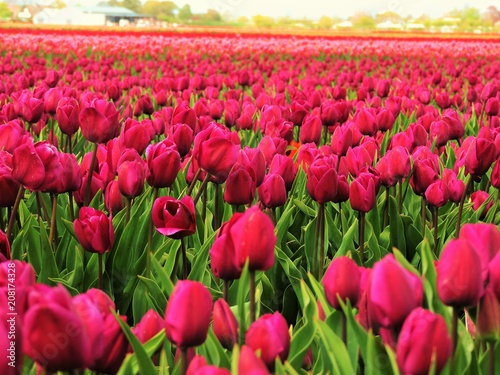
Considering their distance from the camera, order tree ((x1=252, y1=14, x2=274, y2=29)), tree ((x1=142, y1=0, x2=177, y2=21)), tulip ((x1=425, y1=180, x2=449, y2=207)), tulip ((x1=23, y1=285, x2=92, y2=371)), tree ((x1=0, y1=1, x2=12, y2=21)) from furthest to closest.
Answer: tree ((x1=252, y1=14, x2=274, y2=29)), tree ((x1=0, y1=1, x2=12, y2=21)), tree ((x1=142, y1=0, x2=177, y2=21)), tulip ((x1=425, y1=180, x2=449, y2=207)), tulip ((x1=23, y1=285, x2=92, y2=371))

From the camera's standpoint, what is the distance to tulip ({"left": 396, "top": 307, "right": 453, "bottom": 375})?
0.87m

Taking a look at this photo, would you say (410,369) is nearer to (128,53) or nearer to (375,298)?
(375,298)

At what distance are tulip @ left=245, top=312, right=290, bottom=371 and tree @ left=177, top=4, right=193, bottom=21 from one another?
256ft

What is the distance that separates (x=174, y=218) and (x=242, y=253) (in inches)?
16.5

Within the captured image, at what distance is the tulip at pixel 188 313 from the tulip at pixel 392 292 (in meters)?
0.24

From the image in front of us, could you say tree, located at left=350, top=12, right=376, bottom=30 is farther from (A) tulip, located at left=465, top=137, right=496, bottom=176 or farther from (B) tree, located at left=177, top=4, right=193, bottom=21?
(A) tulip, located at left=465, top=137, right=496, bottom=176

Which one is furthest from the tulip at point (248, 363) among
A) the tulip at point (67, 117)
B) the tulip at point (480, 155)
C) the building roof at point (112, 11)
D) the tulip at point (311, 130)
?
the building roof at point (112, 11)

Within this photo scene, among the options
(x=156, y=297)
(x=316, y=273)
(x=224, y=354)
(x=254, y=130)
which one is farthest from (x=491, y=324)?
(x=254, y=130)

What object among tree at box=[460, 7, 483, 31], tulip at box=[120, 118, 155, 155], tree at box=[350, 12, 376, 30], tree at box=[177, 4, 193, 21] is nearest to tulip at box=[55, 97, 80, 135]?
tulip at box=[120, 118, 155, 155]

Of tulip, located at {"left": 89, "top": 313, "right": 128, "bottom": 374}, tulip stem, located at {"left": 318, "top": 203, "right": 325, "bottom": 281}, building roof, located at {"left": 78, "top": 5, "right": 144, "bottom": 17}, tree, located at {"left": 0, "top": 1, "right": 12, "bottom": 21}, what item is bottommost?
building roof, located at {"left": 78, "top": 5, "right": 144, "bottom": 17}

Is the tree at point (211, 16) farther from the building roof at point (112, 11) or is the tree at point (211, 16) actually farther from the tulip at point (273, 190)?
the tulip at point (273, 190)

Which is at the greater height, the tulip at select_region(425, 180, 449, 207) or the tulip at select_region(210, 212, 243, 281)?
the tulip at select_region(210, 212, 243, 281)

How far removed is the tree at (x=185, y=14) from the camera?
76.4 m

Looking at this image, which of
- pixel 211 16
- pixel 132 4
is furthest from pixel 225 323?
pixel 132 4
